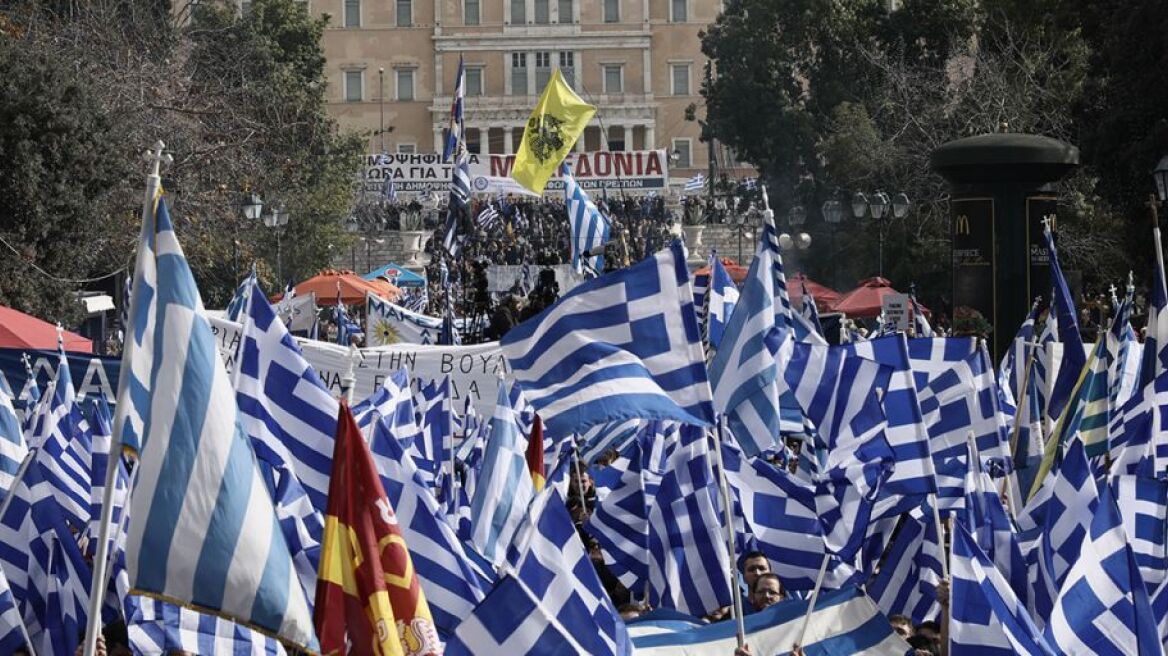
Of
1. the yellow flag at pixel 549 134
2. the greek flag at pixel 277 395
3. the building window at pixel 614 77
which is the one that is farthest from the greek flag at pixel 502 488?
the building window at pixel 614 77

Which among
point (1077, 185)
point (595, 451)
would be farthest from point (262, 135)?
point (595, 451)

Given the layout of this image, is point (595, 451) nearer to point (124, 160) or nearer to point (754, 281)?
point (754, 281)

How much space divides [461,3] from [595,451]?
84.9 m

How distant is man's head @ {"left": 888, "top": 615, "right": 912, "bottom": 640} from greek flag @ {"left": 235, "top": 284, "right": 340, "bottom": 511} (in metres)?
2.09

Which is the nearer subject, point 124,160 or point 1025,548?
point 1025,548

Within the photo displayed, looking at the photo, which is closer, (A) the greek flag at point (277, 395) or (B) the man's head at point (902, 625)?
(A) the greek flag at point (277, 395)

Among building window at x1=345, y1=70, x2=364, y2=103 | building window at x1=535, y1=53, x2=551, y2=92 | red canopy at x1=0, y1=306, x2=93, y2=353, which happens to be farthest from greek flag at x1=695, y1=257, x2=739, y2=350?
building window at x1=345, y1=70, x2=364, y2=103

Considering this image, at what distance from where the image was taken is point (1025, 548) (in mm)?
A: 8289

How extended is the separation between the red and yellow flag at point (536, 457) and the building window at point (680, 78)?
280 feet

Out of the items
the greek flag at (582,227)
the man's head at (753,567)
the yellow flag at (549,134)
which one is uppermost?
the yellow flag at (549,134)

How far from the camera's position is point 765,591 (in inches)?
317

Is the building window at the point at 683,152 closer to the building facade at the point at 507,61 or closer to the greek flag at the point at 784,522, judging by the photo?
the building facade at the point at 507,61

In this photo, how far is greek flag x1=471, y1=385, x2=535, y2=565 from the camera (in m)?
8.86

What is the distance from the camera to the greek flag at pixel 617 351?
7.43 m
